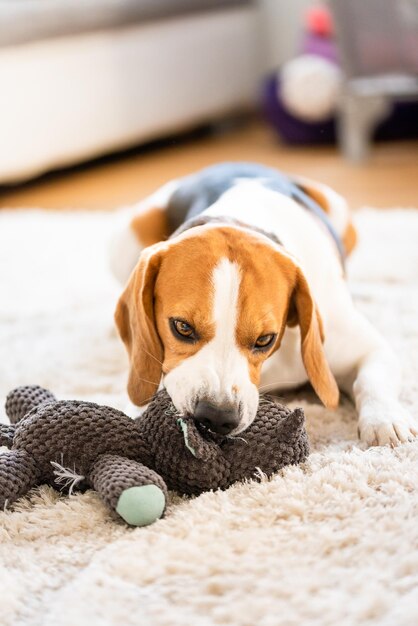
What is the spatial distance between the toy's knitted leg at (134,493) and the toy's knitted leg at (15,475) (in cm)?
17

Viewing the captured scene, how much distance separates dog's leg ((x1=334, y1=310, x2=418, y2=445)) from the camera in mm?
1861

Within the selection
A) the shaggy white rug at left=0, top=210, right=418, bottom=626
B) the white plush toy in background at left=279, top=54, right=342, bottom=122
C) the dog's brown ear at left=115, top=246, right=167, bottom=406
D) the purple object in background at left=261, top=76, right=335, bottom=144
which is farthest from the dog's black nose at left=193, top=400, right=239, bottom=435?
the purple object in background at left=261, top=76, right=335, bottom=144

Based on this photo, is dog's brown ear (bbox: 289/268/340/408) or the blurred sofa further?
the blurred sofa

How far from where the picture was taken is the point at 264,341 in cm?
186

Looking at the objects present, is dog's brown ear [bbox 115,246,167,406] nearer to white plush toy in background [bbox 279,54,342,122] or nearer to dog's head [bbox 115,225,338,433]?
dog's head [bbox 115,225,338,433]

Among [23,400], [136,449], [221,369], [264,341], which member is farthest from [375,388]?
[23,400]

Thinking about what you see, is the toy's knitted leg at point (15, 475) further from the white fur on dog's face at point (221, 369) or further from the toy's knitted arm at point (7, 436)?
the white fur on dog's face at point (221, 369)

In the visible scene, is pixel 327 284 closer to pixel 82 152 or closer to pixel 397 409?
pixel 397 409

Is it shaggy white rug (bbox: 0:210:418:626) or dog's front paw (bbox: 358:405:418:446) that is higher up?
shaggy white rug (bbox: 0:210:418:626)

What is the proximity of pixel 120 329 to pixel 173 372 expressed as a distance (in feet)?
1.13

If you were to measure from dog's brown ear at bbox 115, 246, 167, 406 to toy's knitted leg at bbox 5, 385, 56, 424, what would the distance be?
190 mm

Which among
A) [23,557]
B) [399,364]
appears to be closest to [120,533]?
[23,557]

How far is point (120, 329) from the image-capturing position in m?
2.13

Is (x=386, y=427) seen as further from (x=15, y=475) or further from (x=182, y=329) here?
(x=15, y=475)
